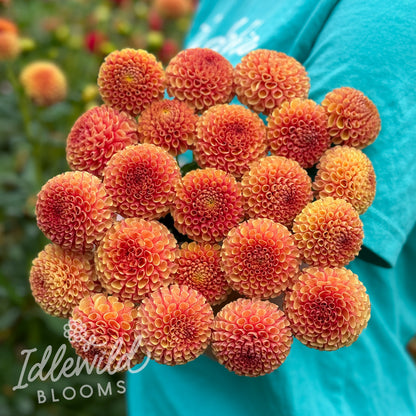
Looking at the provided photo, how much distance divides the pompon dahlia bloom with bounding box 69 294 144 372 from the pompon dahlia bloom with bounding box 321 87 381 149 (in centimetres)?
26

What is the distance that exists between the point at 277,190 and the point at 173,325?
0.49ft

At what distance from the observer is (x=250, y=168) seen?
49 centimetres

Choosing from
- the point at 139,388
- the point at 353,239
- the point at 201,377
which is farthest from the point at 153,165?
the point at 139,388

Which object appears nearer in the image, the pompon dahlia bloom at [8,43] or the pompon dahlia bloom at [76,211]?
the pompon dahlia bloom at [76,211]

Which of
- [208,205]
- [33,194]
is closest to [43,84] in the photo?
[33,194]

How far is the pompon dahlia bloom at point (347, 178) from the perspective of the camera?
18.7 inches

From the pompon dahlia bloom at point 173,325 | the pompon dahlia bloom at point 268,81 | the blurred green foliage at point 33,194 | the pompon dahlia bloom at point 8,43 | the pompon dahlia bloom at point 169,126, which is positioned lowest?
the blurred green foliage at point 33,194

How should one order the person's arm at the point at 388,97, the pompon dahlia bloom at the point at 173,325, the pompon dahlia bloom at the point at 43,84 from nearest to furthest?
1. the pompon dahlia bloom at the point at 173,325
2. the person's arm at the point at 388,97
3. the pompon dahlia bloom at the point at 43,84

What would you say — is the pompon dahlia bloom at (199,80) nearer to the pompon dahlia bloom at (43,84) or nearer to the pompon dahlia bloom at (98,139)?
the pompon dahlia bloom at (98,139)

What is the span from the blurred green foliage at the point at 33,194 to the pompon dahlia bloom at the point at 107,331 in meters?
0.75

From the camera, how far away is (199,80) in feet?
1.70

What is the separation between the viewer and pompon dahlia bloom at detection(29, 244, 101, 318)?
0.47 metres

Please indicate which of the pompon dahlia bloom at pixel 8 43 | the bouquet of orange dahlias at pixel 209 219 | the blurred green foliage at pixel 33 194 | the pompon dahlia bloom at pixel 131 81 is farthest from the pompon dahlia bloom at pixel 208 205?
the pompon dahlia bloom at pixel 8 43

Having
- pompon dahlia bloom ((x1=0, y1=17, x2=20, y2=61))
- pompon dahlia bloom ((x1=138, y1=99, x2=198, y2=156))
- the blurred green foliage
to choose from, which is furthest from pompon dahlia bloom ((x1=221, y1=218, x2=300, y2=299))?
pompon dahlia bloom ((x1=0, y1=17, x2=20, y2=61))
